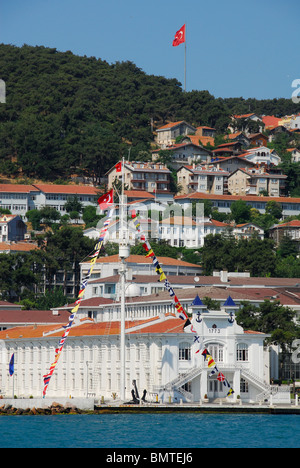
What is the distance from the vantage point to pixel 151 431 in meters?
58.6

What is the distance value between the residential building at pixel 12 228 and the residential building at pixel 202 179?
30.3 m

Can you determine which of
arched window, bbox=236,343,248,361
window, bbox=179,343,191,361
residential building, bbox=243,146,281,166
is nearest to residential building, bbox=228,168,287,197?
residential building, bbox=243,146,281,166

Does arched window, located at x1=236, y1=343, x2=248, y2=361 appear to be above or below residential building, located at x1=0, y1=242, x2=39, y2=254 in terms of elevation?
below

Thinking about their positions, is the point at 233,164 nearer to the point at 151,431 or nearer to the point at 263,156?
the point at 263,156

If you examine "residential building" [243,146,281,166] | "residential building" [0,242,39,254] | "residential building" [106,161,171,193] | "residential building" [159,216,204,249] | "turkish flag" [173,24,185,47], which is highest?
"turkish flag" [173,24,185,47]

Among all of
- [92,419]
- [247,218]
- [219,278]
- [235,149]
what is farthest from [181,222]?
[92,419]

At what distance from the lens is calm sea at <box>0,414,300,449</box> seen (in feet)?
179

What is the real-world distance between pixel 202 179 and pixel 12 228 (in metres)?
35.7

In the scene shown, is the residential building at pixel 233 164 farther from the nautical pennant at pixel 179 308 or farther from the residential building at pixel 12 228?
the nautical pennant at pixel 179 308

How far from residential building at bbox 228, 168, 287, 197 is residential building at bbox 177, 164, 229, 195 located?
1.42 m

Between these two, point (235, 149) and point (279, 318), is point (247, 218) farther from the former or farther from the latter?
point (279, 318)

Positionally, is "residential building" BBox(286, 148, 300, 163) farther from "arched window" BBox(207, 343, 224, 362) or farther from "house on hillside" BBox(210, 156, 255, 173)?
"arched window" BBox(207, 343, 224, 362)

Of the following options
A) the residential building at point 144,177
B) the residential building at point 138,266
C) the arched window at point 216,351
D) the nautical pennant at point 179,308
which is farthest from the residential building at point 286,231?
the nautical pennant at point 179,308

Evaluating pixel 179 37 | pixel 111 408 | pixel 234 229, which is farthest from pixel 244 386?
pixel 179 37
